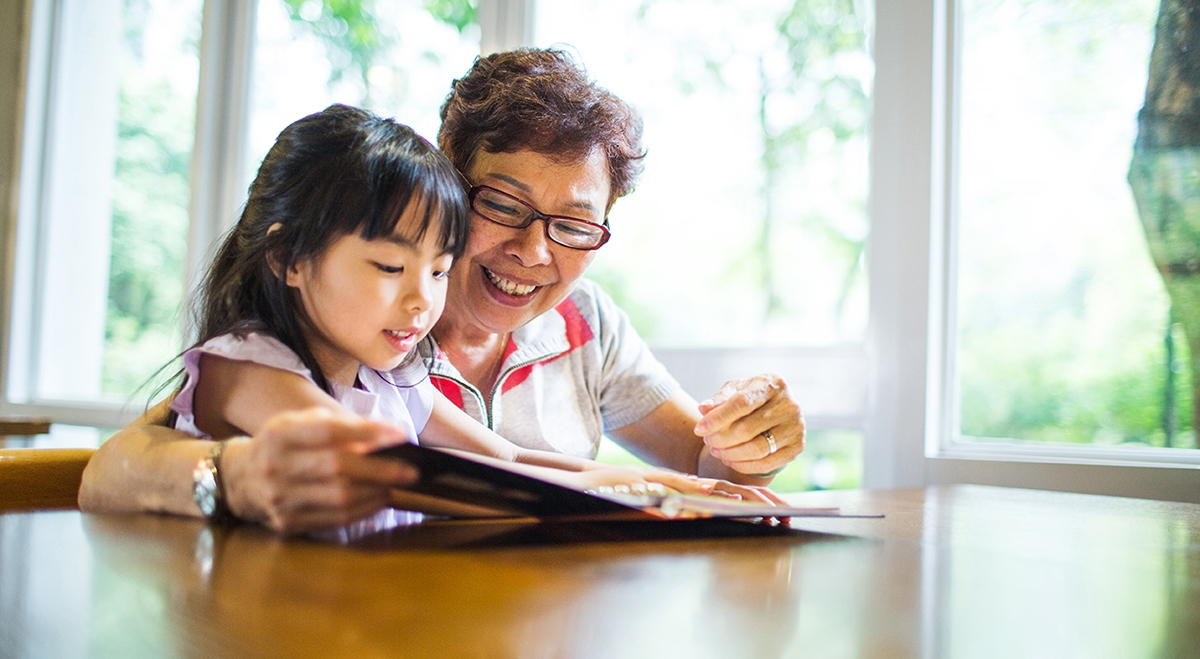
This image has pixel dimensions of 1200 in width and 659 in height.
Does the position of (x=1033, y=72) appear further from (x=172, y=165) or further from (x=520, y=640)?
(x=172, y=165)

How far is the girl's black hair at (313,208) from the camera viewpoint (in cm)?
66

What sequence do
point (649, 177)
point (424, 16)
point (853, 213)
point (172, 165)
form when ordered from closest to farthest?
point (853, 213), point (649, 177), point (424, 16), point (172, 165)

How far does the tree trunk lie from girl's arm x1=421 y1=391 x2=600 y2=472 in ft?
4.33

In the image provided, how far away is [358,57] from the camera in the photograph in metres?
3.07

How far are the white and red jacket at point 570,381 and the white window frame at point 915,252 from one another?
0.57 metres

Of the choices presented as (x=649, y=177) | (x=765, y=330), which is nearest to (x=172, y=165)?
(x=649, y=177)

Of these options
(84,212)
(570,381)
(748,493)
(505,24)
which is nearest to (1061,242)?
(570,381)

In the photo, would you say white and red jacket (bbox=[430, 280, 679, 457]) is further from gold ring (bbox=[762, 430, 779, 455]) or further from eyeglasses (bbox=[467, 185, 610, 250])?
gold ring (bbox=[762, 430, 779, 455])

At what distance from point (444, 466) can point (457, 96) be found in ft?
3.11

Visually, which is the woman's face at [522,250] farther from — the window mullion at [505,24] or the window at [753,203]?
the window mullion at [505,24]

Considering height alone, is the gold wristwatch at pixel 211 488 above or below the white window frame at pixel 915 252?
below

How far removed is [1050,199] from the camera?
6.07 ft

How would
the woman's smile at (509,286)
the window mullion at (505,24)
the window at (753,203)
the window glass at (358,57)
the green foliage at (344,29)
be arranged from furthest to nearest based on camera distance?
the green foliage at (344,29)
the window glass at (358,57)
the window mullion at (505,24)
the window at (753,203)
the woman's smile at (509,286)

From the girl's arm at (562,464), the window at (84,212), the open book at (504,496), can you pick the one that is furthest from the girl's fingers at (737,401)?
the window at (84,212)
